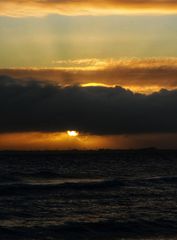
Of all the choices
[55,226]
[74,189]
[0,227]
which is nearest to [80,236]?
[55,226]

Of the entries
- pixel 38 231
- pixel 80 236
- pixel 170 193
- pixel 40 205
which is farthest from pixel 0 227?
pixel 170 193

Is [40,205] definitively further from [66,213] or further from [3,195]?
[3,195]

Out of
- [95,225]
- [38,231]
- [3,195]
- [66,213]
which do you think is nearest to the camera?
[38,231]

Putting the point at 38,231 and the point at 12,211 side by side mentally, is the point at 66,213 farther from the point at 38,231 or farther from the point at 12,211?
the point at 38,231

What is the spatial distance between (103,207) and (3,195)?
41.2 feet

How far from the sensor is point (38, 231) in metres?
33.2

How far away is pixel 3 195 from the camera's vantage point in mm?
52062

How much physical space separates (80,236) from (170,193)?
21483mm

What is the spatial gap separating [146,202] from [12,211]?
11177 millimetres

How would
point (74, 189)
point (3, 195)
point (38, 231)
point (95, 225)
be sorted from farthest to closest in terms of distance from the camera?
point (74, 189) < point (3, 195) < point (95, 225) < point (38, 231)

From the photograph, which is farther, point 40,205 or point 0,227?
point 40,205

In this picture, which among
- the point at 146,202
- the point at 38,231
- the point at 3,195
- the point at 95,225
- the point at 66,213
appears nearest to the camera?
the point at 38,231

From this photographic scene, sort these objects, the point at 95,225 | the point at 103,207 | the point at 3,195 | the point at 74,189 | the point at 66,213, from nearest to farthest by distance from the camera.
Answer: the point at 95,225
the point at 66,213
the point at 103,207
the point at 3,195
the point at 74,189

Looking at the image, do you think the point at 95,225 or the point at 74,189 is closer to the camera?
the point at 95,225
